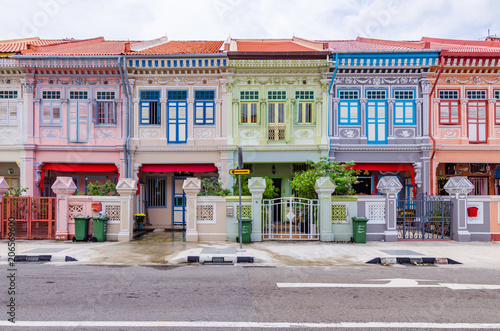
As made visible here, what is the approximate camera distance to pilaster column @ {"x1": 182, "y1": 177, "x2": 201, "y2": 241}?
41.4ft

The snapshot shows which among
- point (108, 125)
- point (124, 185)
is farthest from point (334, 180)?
point (108, 125)

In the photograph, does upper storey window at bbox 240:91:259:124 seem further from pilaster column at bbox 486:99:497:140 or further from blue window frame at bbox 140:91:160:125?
pilaster column at bbox 486:99:497:140

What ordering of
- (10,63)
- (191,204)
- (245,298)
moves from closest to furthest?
1. (245,298)
2. (191,204)
3. (10,63)

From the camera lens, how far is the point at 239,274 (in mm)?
8188

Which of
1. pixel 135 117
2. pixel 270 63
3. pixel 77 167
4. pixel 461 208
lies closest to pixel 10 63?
pixel 77 167

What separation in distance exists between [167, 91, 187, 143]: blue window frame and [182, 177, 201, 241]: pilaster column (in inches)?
187

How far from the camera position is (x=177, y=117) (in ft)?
55.8

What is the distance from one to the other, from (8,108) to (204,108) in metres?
8.66

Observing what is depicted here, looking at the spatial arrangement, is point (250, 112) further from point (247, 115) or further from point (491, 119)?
point (491, 119)

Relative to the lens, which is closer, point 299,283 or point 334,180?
point 299,283

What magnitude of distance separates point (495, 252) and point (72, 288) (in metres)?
11.2

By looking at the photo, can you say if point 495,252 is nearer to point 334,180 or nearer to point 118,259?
point 334,180

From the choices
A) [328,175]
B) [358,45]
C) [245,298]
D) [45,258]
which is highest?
[358,45]

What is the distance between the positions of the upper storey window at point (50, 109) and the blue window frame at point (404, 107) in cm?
1506
